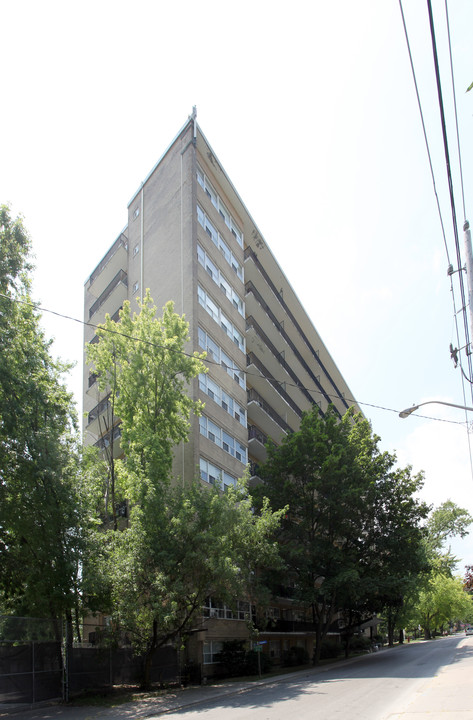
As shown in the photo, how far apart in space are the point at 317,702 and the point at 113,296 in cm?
2820

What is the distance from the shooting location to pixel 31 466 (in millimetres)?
17016

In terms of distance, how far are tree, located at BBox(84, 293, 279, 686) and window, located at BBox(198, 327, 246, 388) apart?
6075 millimetres

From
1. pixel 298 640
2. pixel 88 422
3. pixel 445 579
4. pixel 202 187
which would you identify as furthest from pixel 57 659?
pixel 445 579

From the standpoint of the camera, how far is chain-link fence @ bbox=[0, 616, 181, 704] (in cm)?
1486

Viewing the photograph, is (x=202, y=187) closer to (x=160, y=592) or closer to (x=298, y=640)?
(x=160, y=592)

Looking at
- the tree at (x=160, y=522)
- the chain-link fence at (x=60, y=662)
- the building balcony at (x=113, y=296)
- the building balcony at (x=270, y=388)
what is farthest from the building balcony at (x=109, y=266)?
the chain-link fence at (x=60, y=662)

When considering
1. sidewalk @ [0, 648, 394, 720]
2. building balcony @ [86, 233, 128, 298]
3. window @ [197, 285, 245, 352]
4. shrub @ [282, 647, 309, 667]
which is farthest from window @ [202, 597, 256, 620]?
building balcony @ [86, 233, 128, 298]

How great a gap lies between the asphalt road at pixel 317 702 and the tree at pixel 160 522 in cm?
252

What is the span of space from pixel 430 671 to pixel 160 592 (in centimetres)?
1265

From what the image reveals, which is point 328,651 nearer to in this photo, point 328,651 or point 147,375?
point 328,651

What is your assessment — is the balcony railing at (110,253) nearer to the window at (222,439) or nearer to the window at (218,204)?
the window at (218,204)

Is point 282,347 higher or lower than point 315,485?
higher

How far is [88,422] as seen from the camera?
36.8m

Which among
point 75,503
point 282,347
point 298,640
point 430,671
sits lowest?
point 298,640
